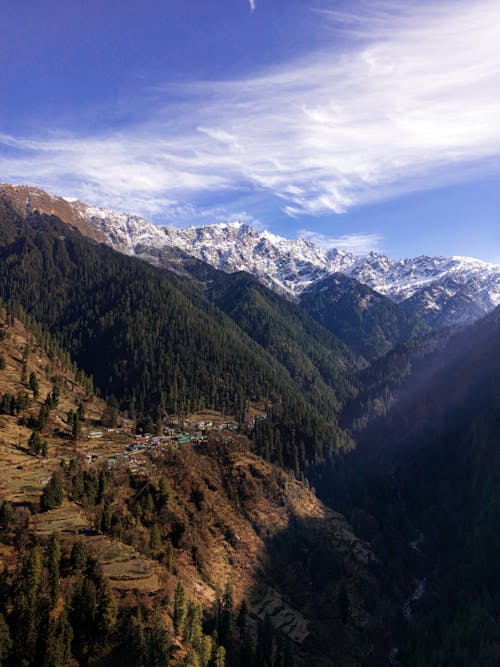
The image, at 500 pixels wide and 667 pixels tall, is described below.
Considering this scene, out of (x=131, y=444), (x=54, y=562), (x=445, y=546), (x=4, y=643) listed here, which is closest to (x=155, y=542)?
(x=54, y=562)

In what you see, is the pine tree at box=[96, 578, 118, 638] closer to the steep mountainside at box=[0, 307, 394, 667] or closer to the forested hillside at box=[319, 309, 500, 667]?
the steep mountainside at box=[0, 307, 394, 667]

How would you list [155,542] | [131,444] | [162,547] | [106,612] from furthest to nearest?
[131,444], [162,547], [155,542], [106,612]

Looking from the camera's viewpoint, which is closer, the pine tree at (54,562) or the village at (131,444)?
the pine tree at (54,562)

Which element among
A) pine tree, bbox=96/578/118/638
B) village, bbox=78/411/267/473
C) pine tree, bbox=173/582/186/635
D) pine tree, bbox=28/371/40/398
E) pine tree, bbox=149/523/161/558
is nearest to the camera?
pine tree, bbox=96/578/118/638

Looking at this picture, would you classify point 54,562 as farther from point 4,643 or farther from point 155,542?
point 155,542

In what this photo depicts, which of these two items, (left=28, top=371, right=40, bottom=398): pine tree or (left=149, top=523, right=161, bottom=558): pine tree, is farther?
(left=28, top=371, right=40, bottom=398): pine tree

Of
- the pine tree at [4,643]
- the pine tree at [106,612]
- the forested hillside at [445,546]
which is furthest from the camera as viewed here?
the forested hillside at [445,546]

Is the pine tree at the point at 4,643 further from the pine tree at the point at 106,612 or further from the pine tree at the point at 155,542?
the pine tree at the point at 155,542

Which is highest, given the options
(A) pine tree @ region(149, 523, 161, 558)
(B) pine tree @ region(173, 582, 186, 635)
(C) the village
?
(C) the village

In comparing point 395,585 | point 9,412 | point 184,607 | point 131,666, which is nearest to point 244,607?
point 184,607

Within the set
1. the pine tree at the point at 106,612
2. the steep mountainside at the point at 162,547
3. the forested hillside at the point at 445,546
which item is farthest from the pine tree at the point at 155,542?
the forested hillside at the point at 445,546

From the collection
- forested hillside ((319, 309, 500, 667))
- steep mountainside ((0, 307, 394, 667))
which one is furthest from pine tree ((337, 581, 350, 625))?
forested hillside ((319, 309, 500, 667))
